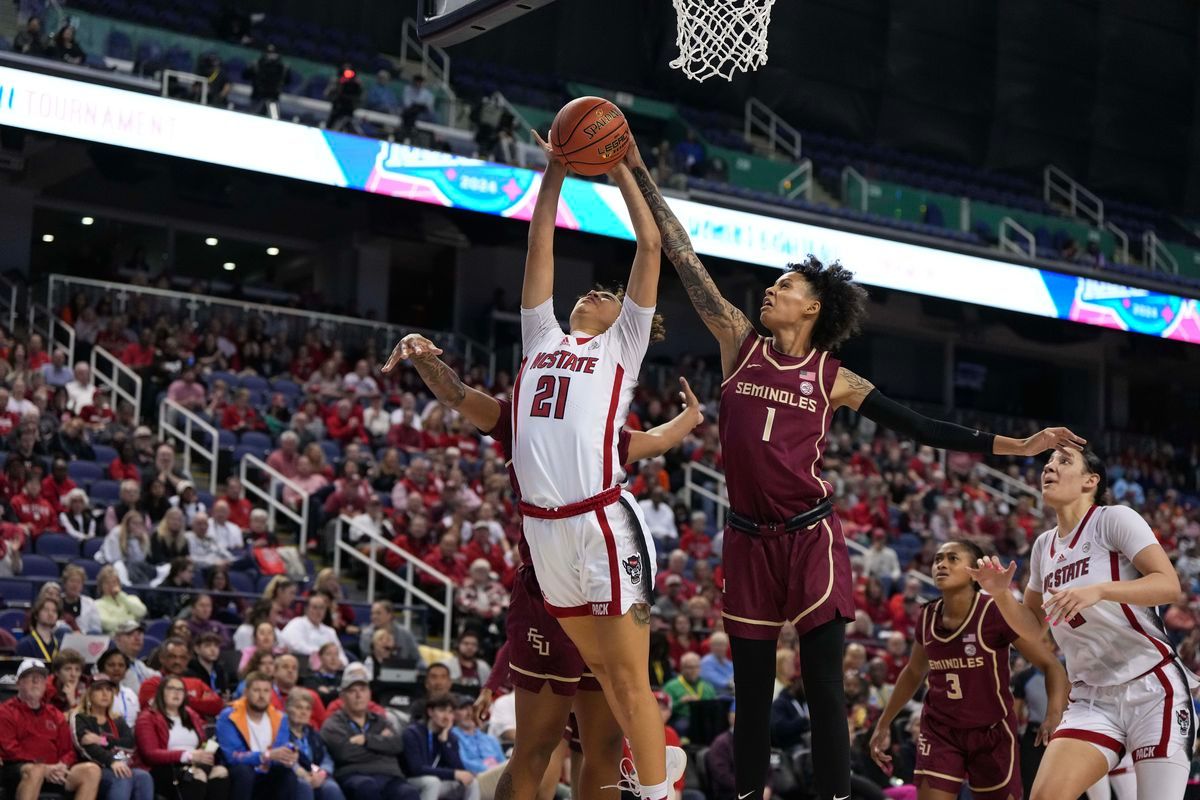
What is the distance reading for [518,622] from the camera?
607cm

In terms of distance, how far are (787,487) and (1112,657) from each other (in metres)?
1.68

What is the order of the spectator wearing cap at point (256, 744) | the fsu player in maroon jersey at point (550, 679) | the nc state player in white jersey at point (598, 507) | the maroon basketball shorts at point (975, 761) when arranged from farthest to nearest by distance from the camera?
1. the spectator wearing cap at point (256, 744)
2. the maroon basketball shorts at point (975, 761)
3. the fsu player in maroon jersey at point (550, 679)
4. the nc state player in white jersey at point (598, 507)

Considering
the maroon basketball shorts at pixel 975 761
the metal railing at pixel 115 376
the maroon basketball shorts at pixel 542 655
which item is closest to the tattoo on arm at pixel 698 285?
the maroon basketball shorts at pixel 542 655

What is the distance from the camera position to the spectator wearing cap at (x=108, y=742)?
9.04m

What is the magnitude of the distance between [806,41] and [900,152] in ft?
10.1

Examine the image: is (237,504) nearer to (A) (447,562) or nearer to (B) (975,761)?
(A) (447,562)

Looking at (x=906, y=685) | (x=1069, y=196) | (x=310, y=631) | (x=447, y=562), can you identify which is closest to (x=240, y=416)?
(x=447, y=562)

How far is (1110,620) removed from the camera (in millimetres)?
6145

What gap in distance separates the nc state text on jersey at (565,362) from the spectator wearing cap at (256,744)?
5.12m

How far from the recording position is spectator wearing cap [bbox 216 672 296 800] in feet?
31.2

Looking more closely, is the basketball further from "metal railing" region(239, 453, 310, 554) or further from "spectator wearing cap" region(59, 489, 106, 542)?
"metal railing" region(239, 453, 310, 554)

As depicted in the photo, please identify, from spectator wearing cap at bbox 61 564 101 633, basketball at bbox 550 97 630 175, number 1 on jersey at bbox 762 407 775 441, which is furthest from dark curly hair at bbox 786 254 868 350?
spectator wearing cap at bbox 61 564 101 633

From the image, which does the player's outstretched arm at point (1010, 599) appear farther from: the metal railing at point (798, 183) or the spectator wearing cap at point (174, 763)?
the metal railing at point (798, 183)

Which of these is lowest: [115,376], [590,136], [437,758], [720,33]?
[437,758]
